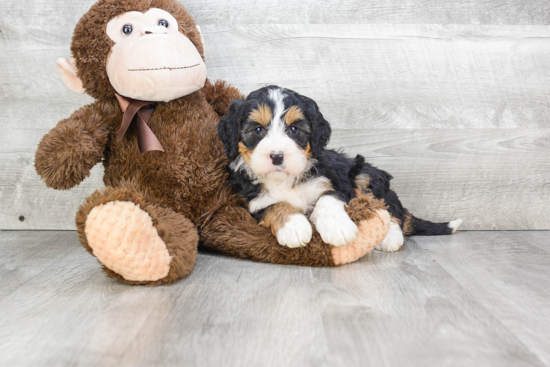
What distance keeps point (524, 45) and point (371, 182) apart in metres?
1.26

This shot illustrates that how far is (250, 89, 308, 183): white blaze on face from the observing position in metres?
1.93

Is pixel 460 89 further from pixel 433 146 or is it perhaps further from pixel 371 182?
pixel 371 182

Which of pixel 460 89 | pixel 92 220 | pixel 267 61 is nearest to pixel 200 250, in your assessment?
pixel 92 220

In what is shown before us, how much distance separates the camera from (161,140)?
2.16 metres

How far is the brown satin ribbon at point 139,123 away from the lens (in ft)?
6.84

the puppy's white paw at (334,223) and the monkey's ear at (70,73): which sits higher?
the monkey's ear at (70,73)

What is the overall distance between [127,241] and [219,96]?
102 centimetres

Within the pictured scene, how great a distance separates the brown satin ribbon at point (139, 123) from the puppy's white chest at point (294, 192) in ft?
1.53

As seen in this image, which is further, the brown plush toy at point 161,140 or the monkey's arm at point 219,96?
the monkey's arm at point 219,96

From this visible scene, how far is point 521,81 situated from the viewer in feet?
9.39

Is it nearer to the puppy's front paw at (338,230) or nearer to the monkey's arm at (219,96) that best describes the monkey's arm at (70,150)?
the monkey's arm at (219,96)

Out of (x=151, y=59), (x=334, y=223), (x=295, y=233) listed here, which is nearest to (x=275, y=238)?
(x=295, y=233)

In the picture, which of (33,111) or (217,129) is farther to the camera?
(33,111)

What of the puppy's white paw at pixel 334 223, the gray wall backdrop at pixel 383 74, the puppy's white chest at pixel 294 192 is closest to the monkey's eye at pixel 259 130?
the puppy's white chest at pixel 294 192
